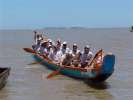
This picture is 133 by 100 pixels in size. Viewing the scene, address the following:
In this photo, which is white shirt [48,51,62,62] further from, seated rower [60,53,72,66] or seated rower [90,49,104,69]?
seated rower [90,49,104,69]

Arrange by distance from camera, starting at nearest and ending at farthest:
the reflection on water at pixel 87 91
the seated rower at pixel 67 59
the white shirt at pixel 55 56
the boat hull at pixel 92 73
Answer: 1. the reflection on water at pixel 87 91
2. the boat hull at pixel 92 73
3. the seated rower at pixel 67 59
4. the white shirt at pixel 55 56

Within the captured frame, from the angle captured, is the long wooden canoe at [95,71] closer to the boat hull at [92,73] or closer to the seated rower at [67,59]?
the boat hull at [92,73]

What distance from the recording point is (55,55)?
69.9 ft

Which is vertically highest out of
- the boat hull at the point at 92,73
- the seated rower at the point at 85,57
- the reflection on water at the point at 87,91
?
the seated rower at the point at 85,57

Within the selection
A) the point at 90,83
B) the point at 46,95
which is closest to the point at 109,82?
the point at 90,83

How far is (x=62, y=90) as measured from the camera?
54.5 feet

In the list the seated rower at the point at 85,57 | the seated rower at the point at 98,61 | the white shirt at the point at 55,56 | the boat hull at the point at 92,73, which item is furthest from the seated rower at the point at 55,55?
the seated rower at the point at 98,61

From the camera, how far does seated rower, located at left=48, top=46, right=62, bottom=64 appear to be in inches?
814

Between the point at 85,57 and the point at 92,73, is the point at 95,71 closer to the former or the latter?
the point at 92,73

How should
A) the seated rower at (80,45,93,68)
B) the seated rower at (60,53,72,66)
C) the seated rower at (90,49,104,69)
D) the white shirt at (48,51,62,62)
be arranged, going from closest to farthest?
the seated rower at (90,49,104,69) < the seated rower at (80,45,93,68) < the seated rower at (60,53,72,66) < the white shirt at (48,51,62,62)

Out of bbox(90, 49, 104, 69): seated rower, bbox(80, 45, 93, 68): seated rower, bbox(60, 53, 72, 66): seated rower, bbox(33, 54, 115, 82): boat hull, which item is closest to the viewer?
bbox(33, 54, 115, 82): boat hull

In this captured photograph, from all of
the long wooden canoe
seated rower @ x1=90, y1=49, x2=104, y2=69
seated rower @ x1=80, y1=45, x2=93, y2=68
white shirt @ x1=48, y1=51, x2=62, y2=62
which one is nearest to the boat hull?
the long wooden canoe

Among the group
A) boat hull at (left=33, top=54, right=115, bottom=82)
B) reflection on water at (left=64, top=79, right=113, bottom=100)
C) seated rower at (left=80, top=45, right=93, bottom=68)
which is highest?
seated rower at (left=80, top=45, right=93, bottom=68)

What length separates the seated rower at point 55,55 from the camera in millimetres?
20672
